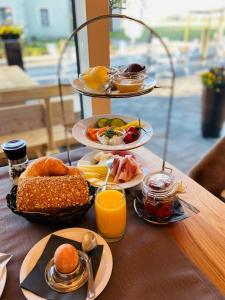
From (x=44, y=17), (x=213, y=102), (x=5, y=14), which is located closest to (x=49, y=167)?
(x=213, y=102)

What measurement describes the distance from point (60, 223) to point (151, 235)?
0.22 metres

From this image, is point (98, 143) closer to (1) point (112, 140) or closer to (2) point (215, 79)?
(1) point (112, 140)

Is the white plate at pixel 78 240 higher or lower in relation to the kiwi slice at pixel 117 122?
lower

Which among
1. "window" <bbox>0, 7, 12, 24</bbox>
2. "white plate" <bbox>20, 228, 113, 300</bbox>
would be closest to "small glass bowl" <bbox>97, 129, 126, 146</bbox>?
"white plate" <bbox>20, 228, 113, 300</bbox>

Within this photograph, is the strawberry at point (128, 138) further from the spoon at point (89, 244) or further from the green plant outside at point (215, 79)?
the green plant outside at point (215, 79)

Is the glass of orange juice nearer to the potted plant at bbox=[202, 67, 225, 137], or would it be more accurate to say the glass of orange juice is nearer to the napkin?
the napkin

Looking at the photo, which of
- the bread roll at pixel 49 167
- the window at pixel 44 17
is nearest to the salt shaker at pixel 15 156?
the bread roll at pixel 49 167

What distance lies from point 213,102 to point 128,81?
1961 mm

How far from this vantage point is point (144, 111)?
312 cm

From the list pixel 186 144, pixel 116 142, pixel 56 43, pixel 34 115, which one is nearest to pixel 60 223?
pixel 116 142

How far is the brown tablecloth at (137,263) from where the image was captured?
51cm

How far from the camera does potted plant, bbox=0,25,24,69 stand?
266 centimetres

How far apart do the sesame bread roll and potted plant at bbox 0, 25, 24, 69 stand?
8.15 feet

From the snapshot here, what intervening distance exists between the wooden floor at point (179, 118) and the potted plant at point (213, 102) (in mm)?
113
